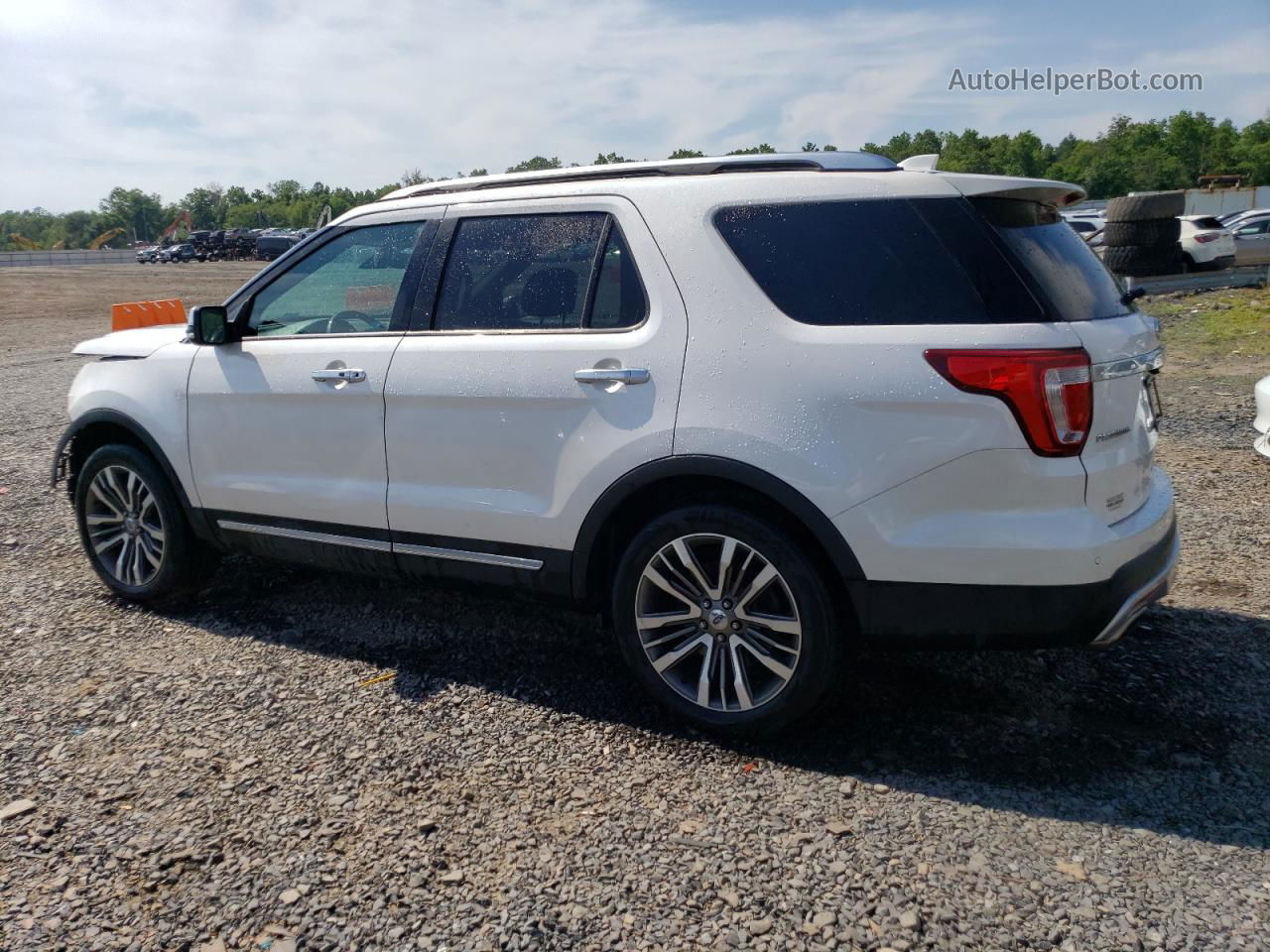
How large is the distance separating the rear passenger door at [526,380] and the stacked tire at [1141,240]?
16.5m

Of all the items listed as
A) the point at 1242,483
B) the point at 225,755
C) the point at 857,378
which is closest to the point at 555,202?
the point at 857,378

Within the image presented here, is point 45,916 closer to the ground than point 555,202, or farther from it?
closer to the ground

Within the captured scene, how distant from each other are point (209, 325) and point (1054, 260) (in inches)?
135

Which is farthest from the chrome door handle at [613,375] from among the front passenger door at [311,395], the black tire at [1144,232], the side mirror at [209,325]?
the black tire at [1144,232]

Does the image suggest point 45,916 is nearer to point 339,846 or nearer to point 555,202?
point 339,846

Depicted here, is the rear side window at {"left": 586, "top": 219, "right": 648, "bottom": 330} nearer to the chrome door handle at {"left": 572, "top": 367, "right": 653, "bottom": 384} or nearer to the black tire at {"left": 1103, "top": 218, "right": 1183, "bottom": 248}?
the chrome door handle at {"left": 572, "top": 367, "right": 653, "bottom": 384}

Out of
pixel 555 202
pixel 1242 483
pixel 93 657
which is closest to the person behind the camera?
pixel 555 202

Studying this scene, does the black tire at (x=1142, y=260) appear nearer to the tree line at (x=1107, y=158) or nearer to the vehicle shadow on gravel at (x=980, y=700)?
the vehicle shadow on gravel at (x=980, y=700)

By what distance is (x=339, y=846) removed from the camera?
3.06m

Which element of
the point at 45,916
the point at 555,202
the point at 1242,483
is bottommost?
the point at 45,916

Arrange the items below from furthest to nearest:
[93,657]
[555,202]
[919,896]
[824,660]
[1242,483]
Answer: [1242,483] < [93,657] < [555,202] < [824,660] < [919,896]

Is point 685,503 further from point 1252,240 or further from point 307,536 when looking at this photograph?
point 1252,240

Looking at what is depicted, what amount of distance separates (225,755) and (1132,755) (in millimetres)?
3039

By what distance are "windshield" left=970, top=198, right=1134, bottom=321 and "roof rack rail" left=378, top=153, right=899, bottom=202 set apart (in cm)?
41
